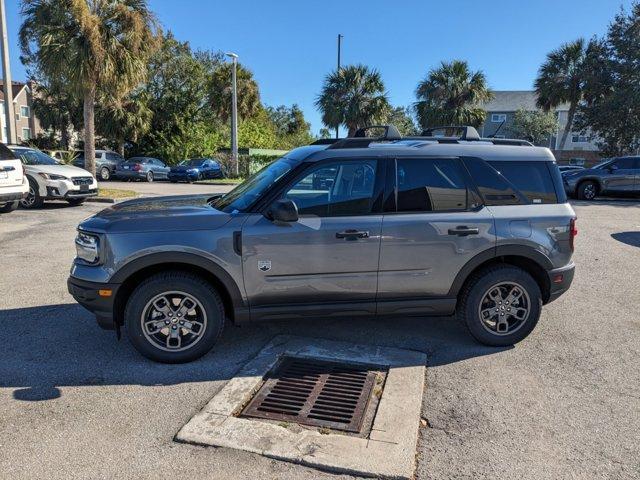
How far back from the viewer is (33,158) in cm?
1388

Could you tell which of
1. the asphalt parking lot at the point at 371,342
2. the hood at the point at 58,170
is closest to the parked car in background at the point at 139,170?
the hood at the point at 58,170

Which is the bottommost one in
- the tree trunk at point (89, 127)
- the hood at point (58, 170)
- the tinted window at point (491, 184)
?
the hood at point (58, 170)

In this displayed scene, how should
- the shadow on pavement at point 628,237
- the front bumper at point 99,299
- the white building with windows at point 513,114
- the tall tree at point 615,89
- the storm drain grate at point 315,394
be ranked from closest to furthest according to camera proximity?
1. the storm drain grate at point 315,394
2. the front bumper at point 99,299
3. the shadow on pavement at point 628,237
4. the tall tree at point 615,89
5. the white building with windows at point 513,114

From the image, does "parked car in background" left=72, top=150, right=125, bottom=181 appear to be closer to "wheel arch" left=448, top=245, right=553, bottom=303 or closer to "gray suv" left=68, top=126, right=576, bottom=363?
"gray suv" left=68, top=126, right=576, bottom=363

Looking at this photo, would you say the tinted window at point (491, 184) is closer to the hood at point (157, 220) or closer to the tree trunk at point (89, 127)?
the hood at point (157, 220)

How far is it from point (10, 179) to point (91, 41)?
6.61 metres

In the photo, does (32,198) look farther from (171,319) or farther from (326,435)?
(326,435)

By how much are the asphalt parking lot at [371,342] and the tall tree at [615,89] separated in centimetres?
2363

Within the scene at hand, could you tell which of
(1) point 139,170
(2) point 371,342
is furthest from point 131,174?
(2) point 371,342

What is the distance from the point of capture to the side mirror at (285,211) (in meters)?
3.90

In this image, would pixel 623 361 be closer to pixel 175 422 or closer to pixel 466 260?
pixel 466 260

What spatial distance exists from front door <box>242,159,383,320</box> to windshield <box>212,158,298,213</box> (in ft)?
0.64

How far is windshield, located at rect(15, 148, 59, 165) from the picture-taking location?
13656 millimetres

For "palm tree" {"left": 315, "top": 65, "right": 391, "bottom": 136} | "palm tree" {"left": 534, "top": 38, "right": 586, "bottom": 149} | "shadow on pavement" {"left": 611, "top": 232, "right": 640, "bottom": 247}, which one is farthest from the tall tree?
"shadow on pavement" {"left": 611, "top": 232, "right": 640, "bottom": 247}
